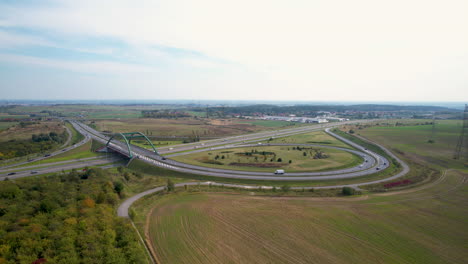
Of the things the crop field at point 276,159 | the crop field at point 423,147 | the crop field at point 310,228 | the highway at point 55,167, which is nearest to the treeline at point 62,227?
the crop field at point 310,228

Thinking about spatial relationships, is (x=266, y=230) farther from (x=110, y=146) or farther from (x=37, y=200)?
(x=110, y=146)

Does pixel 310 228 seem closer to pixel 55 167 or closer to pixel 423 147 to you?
pixel 55 167

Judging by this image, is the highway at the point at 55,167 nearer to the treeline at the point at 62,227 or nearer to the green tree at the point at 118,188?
the treeline at the point at 62,227

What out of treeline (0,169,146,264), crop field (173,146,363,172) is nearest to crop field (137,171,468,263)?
treeline (0,169,146,264)

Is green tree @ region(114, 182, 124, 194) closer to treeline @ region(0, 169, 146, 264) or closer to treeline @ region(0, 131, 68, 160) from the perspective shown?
treeline @ region(0, 169, 146, 264)

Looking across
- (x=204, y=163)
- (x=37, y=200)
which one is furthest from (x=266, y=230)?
(x=204, y=163)
